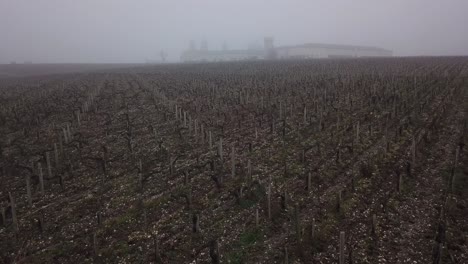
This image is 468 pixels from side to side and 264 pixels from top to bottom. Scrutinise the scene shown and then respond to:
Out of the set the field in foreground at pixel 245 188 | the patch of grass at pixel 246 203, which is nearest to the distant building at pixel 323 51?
the field in foreground at pixel 245 188

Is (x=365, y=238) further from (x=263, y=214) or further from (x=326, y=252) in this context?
(x=263, y=214)

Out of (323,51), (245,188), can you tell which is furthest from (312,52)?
(245,188)

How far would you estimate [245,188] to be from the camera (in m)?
10.5

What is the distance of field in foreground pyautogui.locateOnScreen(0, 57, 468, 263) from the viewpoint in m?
7.70

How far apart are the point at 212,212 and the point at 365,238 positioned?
3.73 meters

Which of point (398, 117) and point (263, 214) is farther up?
point (398, 117)

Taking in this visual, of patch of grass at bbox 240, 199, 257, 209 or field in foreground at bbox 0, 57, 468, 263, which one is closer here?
field in foreground at bbox 0, 57, 468, 263

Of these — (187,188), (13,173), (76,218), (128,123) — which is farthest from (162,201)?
(128,123)

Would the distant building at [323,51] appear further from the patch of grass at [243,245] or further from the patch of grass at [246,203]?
the patch of grass at [243,245]

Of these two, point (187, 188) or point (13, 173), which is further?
point (13, 173)

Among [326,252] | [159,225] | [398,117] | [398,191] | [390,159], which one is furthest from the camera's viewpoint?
[398,117]

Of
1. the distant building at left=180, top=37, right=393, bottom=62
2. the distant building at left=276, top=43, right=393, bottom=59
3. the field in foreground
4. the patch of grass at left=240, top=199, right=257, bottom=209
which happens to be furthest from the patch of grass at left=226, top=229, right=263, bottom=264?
the distant building at left=276, top=43, right=393, bottom=59

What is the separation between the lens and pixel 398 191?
9.71 meters

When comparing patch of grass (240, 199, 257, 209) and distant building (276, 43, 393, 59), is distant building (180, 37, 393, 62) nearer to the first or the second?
distant building (276, 43, 393, 59)
